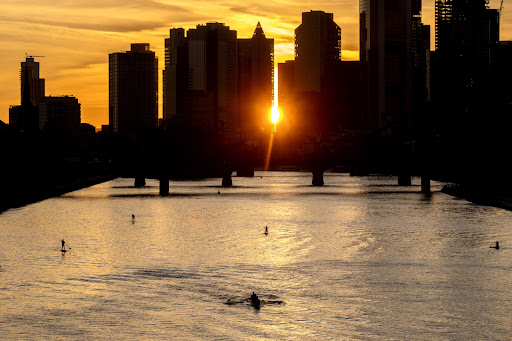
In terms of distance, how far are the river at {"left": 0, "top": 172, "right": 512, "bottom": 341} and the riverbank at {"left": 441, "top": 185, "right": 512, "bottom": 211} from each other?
18464mm

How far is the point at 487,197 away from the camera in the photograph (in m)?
129

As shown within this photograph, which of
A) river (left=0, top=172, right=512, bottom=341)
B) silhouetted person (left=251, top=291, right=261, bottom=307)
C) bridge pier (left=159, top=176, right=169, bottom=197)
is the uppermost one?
bridge pier (left=159, top=176, right=169, bottom=197)

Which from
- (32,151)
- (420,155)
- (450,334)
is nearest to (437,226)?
(450,334)

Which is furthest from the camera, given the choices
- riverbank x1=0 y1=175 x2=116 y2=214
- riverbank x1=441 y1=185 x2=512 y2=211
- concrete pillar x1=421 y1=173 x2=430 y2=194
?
concrete pillar x1=421 y1=173 x2=430 y2=194

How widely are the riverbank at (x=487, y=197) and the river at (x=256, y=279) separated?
18464 mm

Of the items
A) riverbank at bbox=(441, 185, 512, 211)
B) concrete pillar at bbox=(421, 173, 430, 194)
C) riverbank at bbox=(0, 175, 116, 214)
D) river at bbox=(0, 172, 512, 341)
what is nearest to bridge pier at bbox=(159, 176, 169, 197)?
riverbank at bbox=(0, 175, 116, 214)

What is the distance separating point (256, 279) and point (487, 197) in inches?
3448

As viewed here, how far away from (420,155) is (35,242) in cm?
11358

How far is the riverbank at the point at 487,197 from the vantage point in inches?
4570

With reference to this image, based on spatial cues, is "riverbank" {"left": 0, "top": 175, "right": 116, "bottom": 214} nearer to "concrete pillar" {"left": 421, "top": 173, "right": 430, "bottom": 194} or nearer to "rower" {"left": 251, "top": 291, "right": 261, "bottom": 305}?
"concrete pillar" {"left": 421, "top": 173, "right": 430, "bottom": 194}

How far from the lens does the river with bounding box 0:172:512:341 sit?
115 ft

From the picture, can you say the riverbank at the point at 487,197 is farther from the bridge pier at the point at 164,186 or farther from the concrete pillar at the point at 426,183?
the bridge pier at the point at 164,186

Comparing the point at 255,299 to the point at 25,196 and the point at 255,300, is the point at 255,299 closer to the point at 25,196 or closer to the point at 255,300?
the point at 255,300

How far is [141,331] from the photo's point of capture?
34.3 metres
